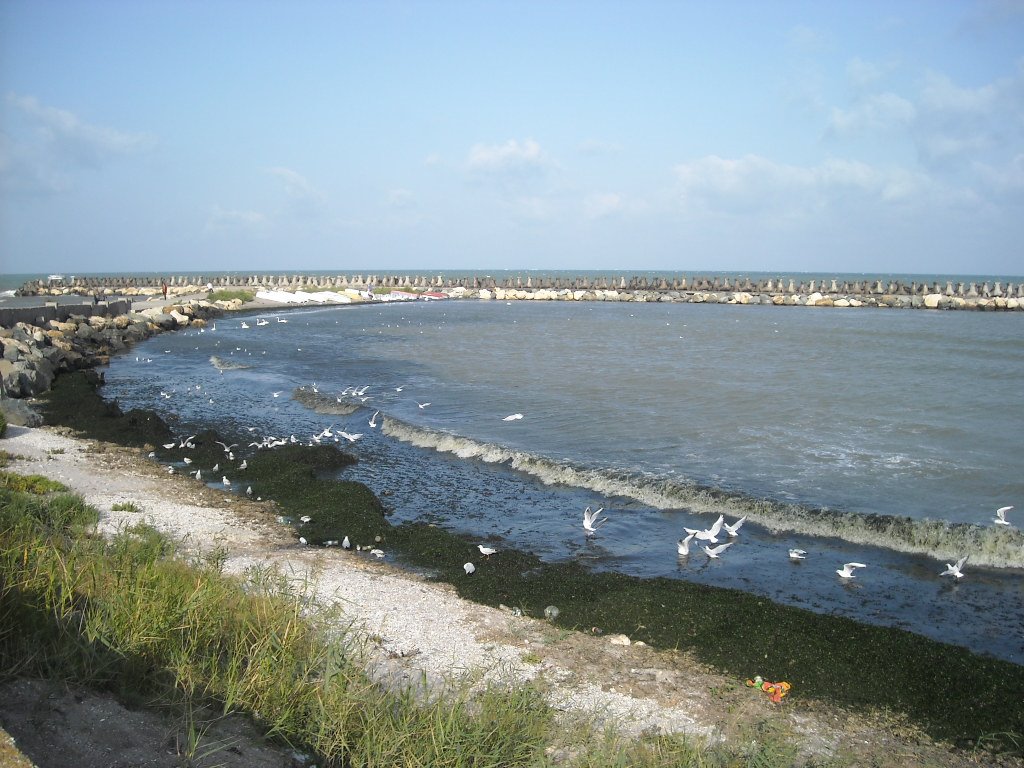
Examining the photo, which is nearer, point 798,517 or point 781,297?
point 798,517

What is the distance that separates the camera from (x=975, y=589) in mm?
9133

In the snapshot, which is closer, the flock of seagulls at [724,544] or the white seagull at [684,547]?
the flock of seagulls at [724,544]

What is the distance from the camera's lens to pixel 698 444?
15.7m

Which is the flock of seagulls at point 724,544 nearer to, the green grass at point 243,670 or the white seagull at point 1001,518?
the white seagull at point 1001,518

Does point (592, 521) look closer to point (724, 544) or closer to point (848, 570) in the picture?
point (724, 544)

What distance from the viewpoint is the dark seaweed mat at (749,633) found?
6.26 meters

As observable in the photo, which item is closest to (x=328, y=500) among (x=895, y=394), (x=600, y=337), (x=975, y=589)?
(x=975, y=589)

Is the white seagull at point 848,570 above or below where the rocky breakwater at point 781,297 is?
below

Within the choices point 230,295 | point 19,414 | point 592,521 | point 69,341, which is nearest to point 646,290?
Result: point 230,295

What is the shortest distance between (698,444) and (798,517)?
15.0 feet

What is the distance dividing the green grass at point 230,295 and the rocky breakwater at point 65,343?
40.3 ft

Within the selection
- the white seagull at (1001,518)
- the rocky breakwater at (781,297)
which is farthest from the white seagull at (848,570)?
the rocky breakwater at (781,297)

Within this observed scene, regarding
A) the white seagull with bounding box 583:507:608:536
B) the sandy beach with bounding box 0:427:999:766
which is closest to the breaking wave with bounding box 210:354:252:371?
the sandy beach with bounding box 0:427:999:766

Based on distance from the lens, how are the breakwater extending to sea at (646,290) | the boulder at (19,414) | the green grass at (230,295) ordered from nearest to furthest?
the boulder at (19,414), the green grass at (230,295), the breakwater extending to sea at (646,290)
